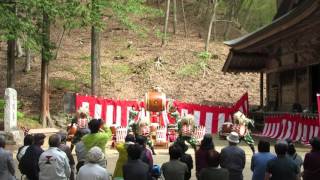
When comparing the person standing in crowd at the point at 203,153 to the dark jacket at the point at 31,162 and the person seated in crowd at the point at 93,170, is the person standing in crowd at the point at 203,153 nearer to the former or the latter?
the person seated in crowd at the point at 93,170

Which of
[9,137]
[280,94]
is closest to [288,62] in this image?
[280,94]

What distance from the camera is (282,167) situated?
306 inches

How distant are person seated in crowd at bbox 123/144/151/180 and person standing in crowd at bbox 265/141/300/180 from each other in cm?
182

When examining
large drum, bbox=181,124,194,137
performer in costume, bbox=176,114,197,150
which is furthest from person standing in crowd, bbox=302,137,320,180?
large drum, bbox=181,124,194,137

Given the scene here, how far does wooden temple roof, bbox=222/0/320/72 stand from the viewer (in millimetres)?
18723

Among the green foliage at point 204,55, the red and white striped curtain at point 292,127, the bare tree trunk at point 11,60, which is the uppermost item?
the green foliage at point 204,55

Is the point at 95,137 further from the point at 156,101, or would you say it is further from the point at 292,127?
the point at 292,127

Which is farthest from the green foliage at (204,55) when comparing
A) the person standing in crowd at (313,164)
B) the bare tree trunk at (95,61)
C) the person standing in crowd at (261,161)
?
the person standing in crowd at (313,164)

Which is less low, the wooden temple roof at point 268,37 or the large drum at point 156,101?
the wooden temple roof at point 268,37

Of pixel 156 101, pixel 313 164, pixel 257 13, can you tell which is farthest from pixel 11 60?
pixel 257 13

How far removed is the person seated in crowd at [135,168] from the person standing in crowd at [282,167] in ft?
5.99

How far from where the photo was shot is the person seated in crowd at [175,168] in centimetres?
784

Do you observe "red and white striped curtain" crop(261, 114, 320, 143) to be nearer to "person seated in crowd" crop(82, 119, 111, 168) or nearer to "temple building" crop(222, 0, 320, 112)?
"temple building" crop(222, 0, 320, 112)

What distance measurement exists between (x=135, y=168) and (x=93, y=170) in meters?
0.72
